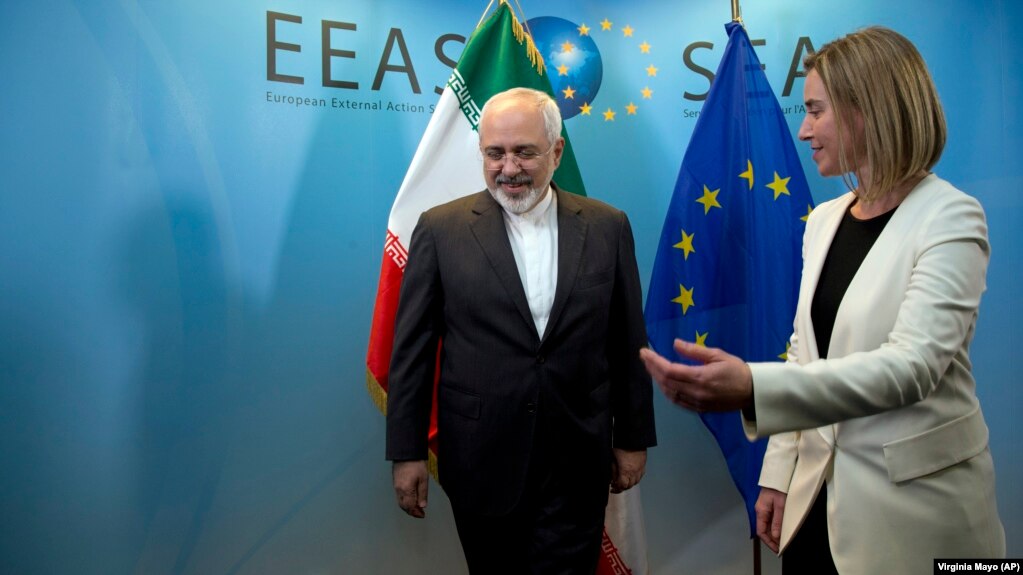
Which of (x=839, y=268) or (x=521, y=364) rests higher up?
(x=839, y=268)

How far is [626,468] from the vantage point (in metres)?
1.86

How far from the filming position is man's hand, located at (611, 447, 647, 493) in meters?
1.86

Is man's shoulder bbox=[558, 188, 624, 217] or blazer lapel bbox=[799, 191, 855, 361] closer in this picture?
blazer lapel bbox=[799, 191, 855, 361]

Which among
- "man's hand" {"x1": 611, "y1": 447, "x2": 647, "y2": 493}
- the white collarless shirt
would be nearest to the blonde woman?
"man's hand" {"x1": 611, "y1": 447, "x2": 647, "y2": 493}

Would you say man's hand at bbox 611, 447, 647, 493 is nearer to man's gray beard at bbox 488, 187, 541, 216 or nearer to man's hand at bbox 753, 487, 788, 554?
man's hand at bbox 753, 487, 788, 554

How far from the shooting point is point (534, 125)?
1864 mm

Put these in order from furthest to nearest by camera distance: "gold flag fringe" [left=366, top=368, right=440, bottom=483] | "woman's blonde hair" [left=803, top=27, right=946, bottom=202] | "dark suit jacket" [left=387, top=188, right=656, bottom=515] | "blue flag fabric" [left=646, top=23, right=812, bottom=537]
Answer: "blue flag fabric" [left=646, top=23, right=812, bottom=537] → "gold flag fringe" [left=366, top=368, right=440, bottom=483] → "dark suit jacket" [left=387, top=188, right=656, bottom=515] → "woman's blonde hair" [left=803, top=27, right=946, bottom=202]

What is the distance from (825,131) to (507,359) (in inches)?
33.1

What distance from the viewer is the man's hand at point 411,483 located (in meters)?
1.75

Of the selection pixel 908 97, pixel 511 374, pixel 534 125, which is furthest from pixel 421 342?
pixel 908 97

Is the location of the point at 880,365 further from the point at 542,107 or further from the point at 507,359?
the point at 542,107

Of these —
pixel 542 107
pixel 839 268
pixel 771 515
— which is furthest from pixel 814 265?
pixel 542 107

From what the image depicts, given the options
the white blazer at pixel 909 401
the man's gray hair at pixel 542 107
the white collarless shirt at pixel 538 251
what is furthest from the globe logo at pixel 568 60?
the white blazer at pixel 909 401

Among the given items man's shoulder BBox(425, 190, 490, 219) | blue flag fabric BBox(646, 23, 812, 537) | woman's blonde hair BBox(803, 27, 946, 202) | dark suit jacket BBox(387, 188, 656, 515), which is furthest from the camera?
blue flag fabric BBox(646, 23, 812, 537)
